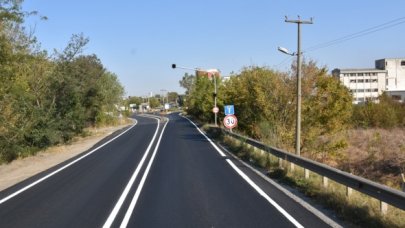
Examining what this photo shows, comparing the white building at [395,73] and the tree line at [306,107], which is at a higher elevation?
the white building at [395,73]

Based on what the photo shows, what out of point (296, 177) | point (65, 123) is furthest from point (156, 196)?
point (65, 123)

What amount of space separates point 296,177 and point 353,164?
793 inches

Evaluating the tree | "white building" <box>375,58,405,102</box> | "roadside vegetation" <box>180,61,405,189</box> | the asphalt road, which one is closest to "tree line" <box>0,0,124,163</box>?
the asphalt road

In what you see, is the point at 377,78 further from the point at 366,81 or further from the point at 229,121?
the point at 229,121

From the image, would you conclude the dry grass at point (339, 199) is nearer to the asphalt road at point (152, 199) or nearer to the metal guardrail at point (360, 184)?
the metal guardrail at point (360, 184)

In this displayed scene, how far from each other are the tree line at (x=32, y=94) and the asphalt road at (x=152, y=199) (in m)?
6.73

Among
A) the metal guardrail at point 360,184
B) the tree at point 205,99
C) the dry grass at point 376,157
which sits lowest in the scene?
the dry grass at point 376,157

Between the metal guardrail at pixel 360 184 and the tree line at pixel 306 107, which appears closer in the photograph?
the metal guardrail at pixel 360 184

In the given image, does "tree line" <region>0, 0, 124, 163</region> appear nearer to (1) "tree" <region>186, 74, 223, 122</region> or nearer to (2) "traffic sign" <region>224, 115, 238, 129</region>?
(2) "traffic sign" <region>224, 115, 238, 129</region>

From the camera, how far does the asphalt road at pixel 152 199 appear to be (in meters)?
9.45

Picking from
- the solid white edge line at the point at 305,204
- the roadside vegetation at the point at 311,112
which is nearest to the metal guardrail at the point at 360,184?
the solid white edge line at the point at 305,204

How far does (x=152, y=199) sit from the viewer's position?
39.3 ft

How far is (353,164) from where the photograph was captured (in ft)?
110

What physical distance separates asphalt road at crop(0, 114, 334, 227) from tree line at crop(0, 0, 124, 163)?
22.1 ft
